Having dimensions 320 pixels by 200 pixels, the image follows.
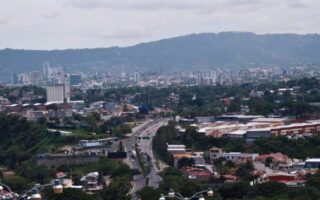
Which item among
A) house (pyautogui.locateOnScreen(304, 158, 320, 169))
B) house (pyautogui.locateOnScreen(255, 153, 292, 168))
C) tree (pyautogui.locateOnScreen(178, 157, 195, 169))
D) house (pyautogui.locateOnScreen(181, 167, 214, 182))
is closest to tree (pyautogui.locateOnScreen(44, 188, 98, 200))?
house (pyautogui.locateOnScreen(181, 167, 214, 182))

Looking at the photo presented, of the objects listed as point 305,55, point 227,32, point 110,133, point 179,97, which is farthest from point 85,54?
point 110,133

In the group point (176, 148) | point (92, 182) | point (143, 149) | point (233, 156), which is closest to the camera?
point (92, 182)

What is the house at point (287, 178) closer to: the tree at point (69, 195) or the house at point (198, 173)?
the house at point (198, 173)

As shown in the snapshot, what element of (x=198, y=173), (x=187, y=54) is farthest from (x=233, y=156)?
(x=187, y=54)

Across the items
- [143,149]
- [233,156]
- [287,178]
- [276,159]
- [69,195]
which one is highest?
[69,195]

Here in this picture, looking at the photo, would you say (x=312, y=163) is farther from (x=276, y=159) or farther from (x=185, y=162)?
(x=185, y=162)

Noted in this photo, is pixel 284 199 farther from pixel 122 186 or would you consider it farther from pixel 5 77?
pixel 5 77

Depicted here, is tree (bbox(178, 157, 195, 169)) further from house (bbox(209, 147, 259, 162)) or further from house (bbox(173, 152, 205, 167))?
house (bbox(209, 147, 259, 162))
